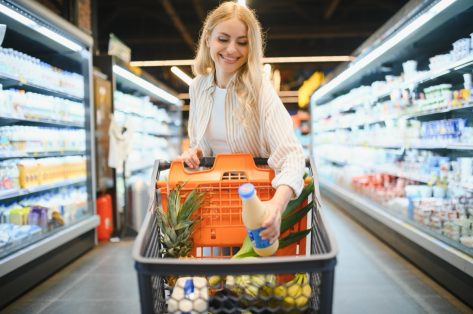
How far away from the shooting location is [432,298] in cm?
320

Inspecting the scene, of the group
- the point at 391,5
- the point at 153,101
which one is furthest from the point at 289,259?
the point at 391,5

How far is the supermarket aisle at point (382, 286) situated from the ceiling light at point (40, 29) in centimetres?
321

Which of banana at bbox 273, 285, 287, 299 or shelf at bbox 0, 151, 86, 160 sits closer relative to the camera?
banana at bbox 273, 285, 287, 299

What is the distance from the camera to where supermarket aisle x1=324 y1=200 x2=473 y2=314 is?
303 cm

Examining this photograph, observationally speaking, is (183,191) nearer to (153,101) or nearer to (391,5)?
(153,101)

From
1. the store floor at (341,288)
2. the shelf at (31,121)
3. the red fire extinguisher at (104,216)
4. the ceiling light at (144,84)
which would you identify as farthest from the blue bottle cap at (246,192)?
the ceiling light at (144,84)

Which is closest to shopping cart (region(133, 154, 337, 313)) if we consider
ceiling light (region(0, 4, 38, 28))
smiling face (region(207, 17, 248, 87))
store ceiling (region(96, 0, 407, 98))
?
smiling face (region(207, 17, 248, 87))

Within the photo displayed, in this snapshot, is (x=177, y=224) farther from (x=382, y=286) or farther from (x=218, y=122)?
(x=382, y=286)

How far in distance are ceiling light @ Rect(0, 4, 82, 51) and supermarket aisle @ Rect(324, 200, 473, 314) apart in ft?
10.5

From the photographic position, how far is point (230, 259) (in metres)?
0.95

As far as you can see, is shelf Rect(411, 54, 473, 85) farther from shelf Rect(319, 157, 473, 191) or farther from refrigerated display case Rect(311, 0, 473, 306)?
shelf Rect(319, 157, 473, 191)

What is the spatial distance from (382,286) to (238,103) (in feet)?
8.37

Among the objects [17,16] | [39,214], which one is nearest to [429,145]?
[39,214]

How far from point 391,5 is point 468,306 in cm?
1078
